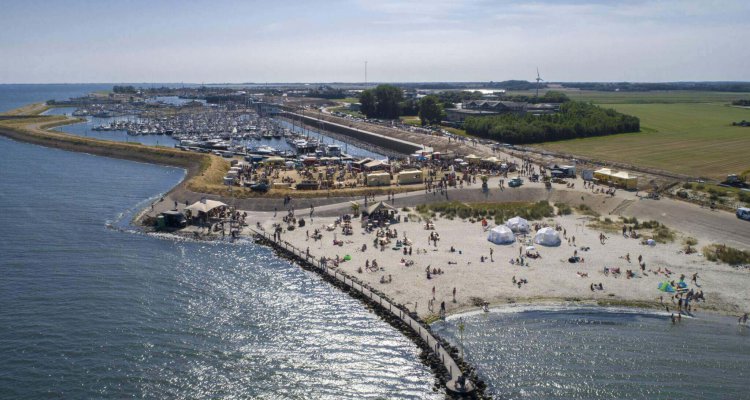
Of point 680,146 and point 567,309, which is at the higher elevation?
point 680,146

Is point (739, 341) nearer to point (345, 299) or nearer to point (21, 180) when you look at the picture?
point (345, 299)

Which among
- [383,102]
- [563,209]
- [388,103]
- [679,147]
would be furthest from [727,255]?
[383,102]

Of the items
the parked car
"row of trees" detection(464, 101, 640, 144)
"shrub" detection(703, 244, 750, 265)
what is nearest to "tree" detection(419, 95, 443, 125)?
"row of trees" detection(464, 101, 640, 144)

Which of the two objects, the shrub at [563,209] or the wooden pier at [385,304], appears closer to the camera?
the wooden pier at [385,304]

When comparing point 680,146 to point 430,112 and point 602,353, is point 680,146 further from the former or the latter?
point 602,353

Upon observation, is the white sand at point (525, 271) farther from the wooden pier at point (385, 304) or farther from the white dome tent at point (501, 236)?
the wooden pier at point (385, 304)

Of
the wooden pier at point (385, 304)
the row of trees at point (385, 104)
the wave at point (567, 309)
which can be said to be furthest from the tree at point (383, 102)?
the wave at point (567, 309)
